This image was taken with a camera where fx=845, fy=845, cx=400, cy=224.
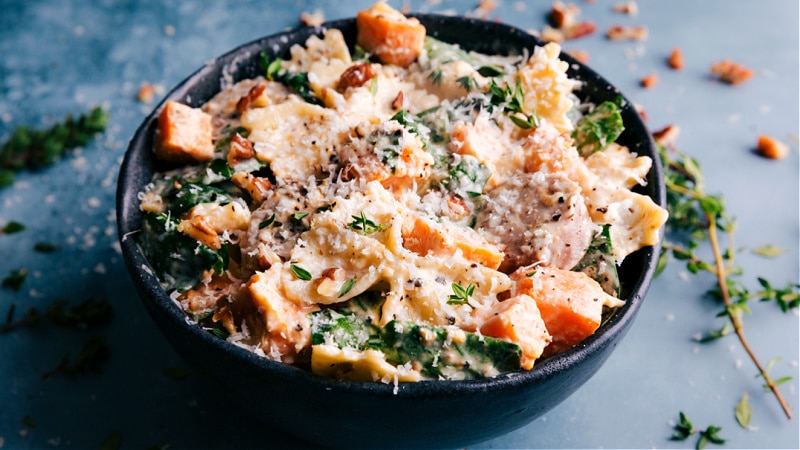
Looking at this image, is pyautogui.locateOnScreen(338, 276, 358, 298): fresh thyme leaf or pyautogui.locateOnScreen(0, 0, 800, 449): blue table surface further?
pyautogui.locateOnScreen(0, 0, 800, 449): blue table surface

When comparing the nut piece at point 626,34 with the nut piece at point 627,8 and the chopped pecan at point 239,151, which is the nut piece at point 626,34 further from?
→ the chopped pecan at point 239,151

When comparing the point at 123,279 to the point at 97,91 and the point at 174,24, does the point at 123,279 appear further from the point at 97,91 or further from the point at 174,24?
the point at 174,24

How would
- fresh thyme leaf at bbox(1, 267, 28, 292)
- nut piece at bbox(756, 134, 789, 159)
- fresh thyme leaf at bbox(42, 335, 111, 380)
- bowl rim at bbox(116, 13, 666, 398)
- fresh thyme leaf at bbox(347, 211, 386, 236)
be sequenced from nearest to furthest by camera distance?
bowl rim at bbox(116, 13, 666, 398) → fresh thyme leaf at bbox(347, 211, 386, 236) → fresh thyme leaf at bbox(42, 335, 111, 380) → fresh thyme leaf at bbox(1, 267, 28, 292) → nut piece at bbox(756, 134, 789, 159)

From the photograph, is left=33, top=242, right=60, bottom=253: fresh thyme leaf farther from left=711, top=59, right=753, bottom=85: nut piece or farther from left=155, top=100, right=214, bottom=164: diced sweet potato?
left=711, top=59, right=753, bottom=85: nut piece

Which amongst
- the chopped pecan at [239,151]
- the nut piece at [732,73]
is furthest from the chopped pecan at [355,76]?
the nut piece at [732,73]

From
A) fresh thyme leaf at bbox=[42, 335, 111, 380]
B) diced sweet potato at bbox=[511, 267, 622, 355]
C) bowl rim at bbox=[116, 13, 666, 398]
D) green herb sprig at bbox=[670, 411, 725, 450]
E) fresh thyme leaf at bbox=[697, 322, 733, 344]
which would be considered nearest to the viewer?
bowl rim at bbox=[116, 13, 666, 398]

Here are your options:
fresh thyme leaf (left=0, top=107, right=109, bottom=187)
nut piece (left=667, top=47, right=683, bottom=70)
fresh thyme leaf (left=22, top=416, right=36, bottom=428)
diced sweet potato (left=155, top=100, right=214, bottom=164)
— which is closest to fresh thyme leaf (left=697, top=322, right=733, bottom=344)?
nut piece (left=667, top=47, right=683, bottom=70)

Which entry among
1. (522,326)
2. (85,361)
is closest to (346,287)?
(522,326)

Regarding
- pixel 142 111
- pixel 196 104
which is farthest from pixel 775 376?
pixel 142 111
